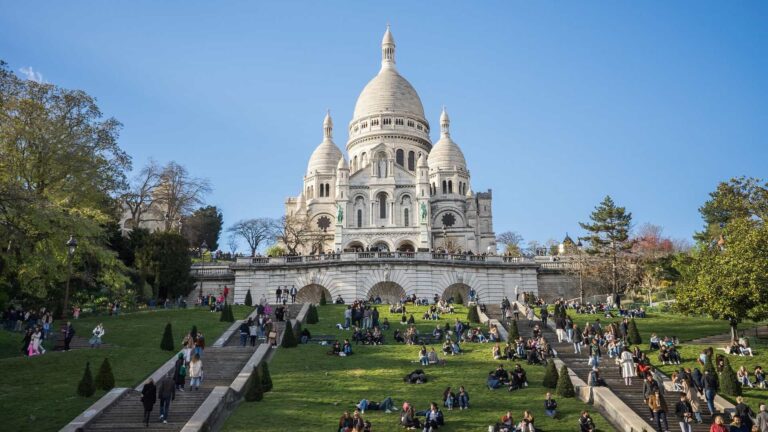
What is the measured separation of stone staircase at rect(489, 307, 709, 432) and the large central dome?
2637 inches

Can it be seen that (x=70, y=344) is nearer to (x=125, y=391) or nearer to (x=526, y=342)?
A: (x=125, y=391)

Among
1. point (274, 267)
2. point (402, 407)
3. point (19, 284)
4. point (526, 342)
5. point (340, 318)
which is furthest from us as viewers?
point (274, 267)

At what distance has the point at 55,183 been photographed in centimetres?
3728

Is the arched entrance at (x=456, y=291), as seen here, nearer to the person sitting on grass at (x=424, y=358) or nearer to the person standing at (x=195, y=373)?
the person sitting on grass at (x=424, y=358)

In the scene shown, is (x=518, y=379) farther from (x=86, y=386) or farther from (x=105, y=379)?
(x=86, y=386)

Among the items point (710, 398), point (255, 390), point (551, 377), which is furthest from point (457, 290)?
point (255, 390)

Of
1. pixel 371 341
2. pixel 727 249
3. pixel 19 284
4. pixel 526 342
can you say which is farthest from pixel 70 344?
pixel 727 249

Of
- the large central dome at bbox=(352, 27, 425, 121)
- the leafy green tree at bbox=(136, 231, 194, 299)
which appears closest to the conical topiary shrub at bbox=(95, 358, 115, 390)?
the leafy green tree at bbox=(136, 231, 194, 299)

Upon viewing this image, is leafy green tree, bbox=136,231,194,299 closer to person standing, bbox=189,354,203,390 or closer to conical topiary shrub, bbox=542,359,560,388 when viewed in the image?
person standing, bbox=189,354,203,390

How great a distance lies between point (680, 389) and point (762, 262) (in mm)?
9673

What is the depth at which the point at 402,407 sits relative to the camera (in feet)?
68.2

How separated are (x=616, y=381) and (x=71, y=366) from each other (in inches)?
714

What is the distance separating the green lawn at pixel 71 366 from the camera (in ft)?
65.1

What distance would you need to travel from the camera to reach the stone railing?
4809 cm
